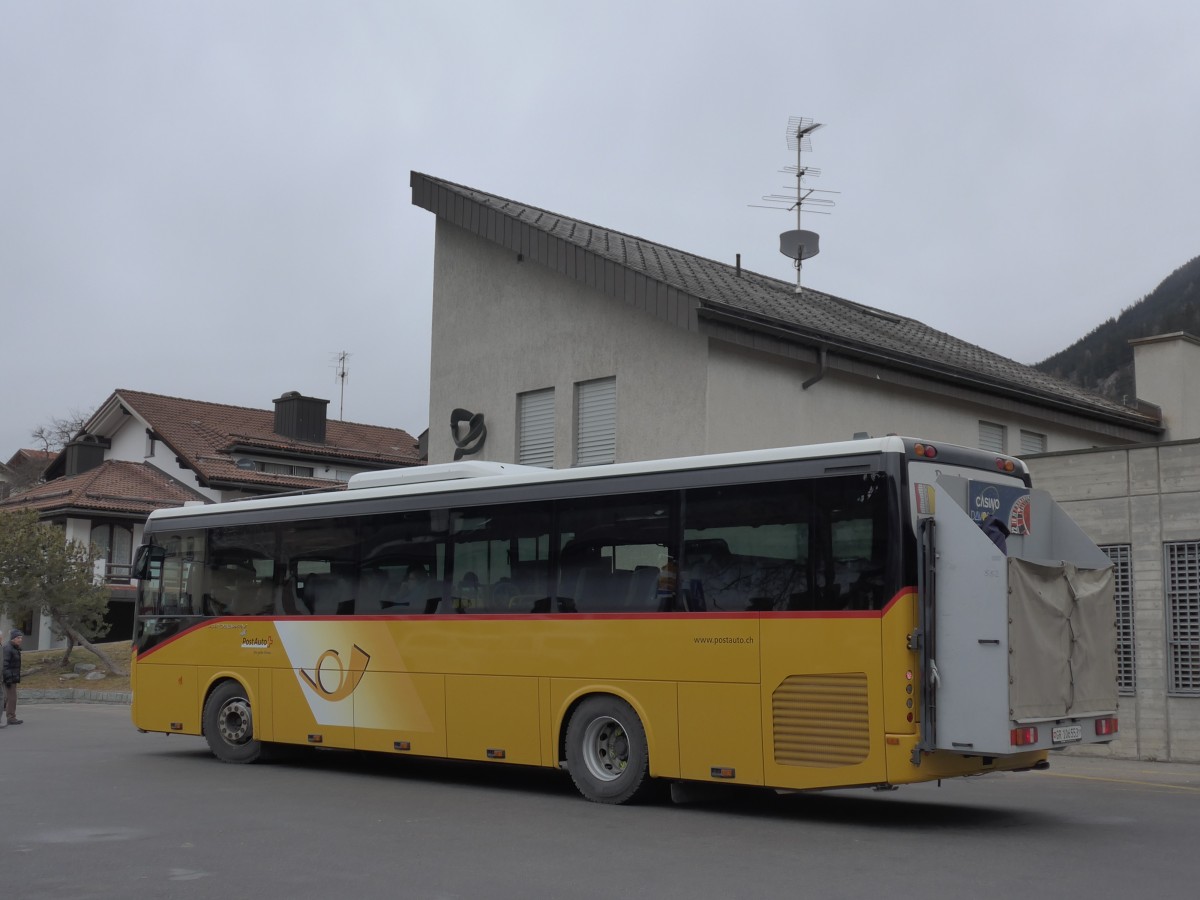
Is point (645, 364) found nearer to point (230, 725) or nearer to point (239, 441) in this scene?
point (230, 725)

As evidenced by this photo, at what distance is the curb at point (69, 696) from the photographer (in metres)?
30.8

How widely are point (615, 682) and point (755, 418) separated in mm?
9816

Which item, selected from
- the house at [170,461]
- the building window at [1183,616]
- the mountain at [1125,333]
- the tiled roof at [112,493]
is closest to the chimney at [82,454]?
the house at [170,461]

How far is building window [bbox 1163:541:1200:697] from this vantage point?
18.1m

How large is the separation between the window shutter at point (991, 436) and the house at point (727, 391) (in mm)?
42

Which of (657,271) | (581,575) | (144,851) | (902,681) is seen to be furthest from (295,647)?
(657,271)

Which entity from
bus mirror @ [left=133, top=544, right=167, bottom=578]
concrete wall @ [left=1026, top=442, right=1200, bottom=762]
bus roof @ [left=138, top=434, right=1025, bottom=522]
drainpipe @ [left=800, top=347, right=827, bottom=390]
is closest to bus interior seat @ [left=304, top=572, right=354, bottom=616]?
bus roof @ [left=138, top=434, right=1025, bottom=522]

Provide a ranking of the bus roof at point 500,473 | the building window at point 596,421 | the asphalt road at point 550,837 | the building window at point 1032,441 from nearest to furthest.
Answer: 1. the asphalt road at point 550,837
2. the bus roof at point 500,473
3. the building window at point 596,421
4. the building window at point 1032,441

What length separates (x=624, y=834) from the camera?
1094cm

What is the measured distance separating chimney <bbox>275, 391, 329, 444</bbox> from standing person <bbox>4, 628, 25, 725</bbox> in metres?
34.7

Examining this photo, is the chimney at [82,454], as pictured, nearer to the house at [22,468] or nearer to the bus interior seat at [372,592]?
the house at [22,468]

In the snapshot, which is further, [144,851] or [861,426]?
[861,426]

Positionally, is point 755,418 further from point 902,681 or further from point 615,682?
point 902,681

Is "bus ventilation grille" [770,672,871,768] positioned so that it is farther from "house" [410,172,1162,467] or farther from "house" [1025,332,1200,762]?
"house" [410,172,1162,467]
